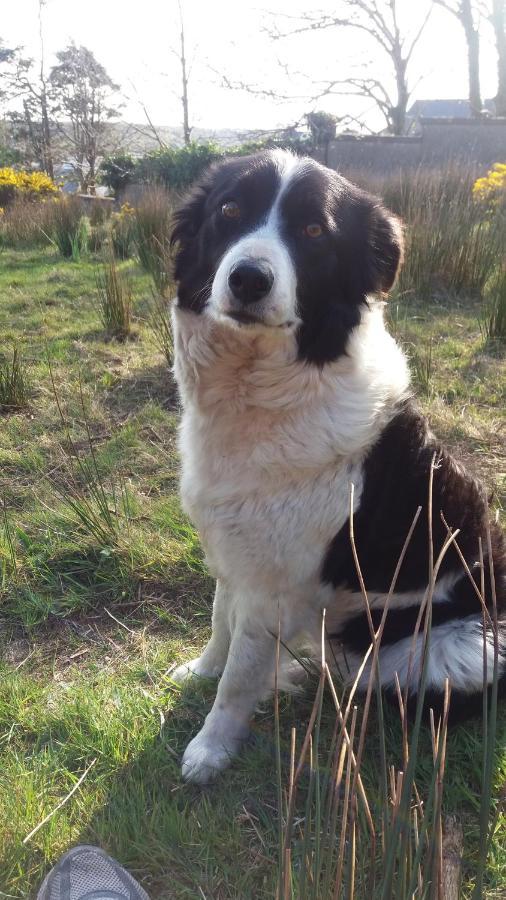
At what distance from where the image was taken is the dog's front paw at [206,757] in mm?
2154

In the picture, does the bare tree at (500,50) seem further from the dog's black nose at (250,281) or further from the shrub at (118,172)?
the dog's black nose at (250,281)

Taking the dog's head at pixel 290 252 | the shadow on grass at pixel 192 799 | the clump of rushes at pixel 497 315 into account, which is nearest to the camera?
the shadow on grass at pixel 192 799

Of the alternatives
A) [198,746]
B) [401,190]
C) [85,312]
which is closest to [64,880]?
[198,746]

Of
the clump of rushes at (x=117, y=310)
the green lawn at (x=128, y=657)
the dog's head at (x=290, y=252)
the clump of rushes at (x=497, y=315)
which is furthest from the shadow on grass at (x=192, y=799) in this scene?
the clump of rushes at (x=117, y=310)

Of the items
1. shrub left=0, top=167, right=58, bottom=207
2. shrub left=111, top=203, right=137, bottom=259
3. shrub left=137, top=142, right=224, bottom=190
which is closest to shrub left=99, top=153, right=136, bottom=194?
shrub left=137, top=142, right=224, bottom=190

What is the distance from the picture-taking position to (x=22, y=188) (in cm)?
1330

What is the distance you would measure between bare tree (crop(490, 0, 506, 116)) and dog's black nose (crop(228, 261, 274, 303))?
2336 centimetres

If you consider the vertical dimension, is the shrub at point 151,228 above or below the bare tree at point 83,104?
below

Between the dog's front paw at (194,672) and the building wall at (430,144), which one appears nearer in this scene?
the dog's front paw at (194,672)

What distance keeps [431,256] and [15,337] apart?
3.96 metres

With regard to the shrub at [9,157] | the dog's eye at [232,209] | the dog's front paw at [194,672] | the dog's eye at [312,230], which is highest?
the shrub at [9,157]

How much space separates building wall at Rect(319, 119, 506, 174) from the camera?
15664mm

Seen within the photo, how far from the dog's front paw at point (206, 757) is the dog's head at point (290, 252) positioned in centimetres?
128

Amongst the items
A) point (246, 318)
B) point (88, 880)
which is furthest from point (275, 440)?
point (88, 880)
